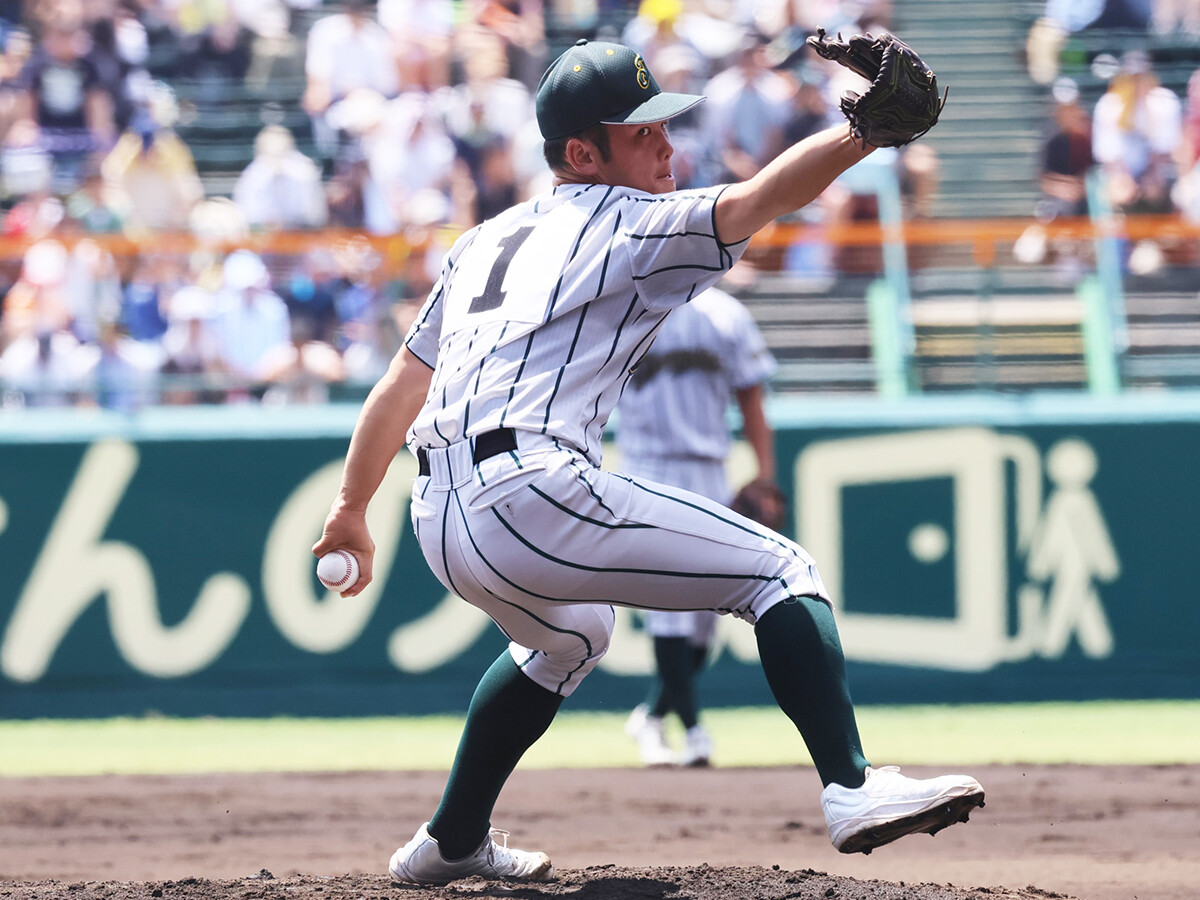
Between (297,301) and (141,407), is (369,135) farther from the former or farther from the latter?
(141,407)

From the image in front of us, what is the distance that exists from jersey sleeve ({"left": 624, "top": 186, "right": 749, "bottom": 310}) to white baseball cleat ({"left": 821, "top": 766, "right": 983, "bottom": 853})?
1.10 metres

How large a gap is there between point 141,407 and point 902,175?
17.2ft

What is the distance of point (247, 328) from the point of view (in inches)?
361

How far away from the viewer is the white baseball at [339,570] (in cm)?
372

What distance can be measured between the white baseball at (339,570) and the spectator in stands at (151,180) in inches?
283

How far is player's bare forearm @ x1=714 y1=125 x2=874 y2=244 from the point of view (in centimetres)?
312

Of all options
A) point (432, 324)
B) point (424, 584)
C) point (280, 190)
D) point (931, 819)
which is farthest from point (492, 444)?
point (280, 190)

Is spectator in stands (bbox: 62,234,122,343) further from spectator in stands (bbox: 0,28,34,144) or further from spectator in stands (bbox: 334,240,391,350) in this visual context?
spectator in stands (bbox: 0,28,34,144)

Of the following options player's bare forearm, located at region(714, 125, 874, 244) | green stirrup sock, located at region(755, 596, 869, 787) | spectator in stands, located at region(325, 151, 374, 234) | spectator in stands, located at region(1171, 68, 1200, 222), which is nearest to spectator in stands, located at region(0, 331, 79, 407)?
spectator in stands, located at region(325, 151, 374, 234)

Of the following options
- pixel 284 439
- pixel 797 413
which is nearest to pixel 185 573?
pixel 284 439

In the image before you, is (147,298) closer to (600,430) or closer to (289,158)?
(289,158)

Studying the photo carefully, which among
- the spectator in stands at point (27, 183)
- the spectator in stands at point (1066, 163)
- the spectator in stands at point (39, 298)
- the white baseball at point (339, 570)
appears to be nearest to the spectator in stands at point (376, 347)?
the spectator in stands at point (39, 298)

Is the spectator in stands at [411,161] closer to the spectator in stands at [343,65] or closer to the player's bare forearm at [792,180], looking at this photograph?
the spectator in stands at [343,65]

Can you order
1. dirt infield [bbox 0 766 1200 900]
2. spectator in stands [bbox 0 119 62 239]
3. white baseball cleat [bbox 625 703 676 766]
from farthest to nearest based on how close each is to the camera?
spectator in stands [bbox 0 119 62 239], white baseball cleat [bbox 625 703 676 766], dirt infield [bbox 0 766 1200 900]
